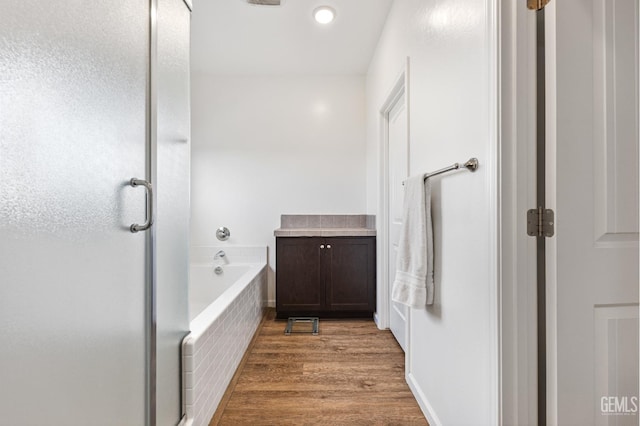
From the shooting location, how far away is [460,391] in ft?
3.87

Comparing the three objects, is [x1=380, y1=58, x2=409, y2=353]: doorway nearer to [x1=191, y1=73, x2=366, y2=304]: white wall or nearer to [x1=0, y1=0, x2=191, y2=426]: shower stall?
[x1=191, y1=73, x2=366, y2=304]: white wall

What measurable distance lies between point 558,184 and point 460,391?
32.7 inches

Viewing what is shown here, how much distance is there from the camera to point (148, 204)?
3.28 ft

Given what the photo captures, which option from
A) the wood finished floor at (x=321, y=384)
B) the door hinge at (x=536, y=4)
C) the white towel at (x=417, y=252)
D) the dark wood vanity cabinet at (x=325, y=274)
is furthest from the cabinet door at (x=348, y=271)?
the door hinge at (x=536, y=4)

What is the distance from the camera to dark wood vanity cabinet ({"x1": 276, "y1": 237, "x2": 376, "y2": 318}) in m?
2.83

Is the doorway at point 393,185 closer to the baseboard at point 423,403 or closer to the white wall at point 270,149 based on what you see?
the baseboard at point 423,403

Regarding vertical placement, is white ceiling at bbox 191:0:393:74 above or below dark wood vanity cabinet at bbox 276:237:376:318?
above

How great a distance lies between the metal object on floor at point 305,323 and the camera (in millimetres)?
2572

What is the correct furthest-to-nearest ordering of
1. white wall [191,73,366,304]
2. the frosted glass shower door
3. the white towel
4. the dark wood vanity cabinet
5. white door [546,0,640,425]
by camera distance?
1. white wall [191,73,366,304]
2. the dark wood vanity cabinet
3. the white towel
4. white door [546,0,640,425]
5. the frosted glass shower door

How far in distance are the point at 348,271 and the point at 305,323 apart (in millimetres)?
603

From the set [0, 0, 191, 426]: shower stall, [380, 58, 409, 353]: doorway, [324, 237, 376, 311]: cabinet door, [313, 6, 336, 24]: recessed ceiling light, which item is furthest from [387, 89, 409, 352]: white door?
[0, 0, 191, 426]: shower stall

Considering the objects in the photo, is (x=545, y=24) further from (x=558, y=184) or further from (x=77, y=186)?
(x=77, y=186)

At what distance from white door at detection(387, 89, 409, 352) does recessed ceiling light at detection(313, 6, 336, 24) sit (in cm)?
80

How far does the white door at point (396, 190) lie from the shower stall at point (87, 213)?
61.7 inches
